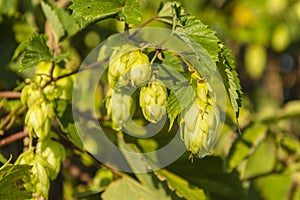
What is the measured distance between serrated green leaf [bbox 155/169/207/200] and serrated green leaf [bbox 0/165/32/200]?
0.35m

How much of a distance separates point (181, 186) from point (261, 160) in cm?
48

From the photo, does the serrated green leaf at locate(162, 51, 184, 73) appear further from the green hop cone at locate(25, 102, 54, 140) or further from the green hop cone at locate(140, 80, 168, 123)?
the green hop cone at locate(25, 102, 54, 140)

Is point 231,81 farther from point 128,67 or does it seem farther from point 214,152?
point 214,152

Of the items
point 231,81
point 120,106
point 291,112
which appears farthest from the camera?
point 291,112

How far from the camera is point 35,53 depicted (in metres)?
1.03

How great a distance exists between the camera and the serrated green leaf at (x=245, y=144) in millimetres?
1520

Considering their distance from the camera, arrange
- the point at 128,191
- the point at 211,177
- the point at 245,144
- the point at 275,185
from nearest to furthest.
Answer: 1. the point at 128,191
2. the point at 211,177
3. the point at 245,144
4. the point at 275,185

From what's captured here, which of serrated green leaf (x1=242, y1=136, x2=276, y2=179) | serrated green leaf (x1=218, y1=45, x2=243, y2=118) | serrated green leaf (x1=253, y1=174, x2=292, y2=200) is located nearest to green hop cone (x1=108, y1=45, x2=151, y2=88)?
serrated green leaf (x1=218, y1=45, x2=243, y2=118)

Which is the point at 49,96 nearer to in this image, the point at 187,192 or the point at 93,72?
the point at 93,72

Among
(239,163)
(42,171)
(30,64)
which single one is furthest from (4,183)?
(239,163)

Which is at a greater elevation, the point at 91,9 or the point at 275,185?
the point at 91,9

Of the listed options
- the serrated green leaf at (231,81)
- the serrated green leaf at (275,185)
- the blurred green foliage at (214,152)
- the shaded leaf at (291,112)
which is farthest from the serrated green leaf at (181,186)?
the shaded leaf at (291,112)

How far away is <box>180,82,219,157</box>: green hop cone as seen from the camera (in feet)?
2.90

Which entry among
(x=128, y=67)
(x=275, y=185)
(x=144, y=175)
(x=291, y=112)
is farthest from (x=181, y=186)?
(x=291, y=112)
